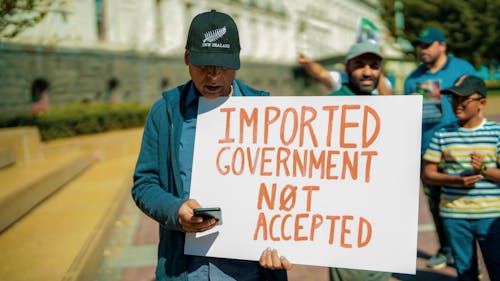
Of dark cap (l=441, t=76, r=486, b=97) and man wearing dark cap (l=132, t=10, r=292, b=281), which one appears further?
dark cap (l=441, t=76, r=486, b=97)

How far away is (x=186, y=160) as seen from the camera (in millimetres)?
2355

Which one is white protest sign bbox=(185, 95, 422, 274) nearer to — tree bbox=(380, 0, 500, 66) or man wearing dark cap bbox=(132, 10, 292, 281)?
man wearing dark cap bbox=(132, 10, 292, 281)

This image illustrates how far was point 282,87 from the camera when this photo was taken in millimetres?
38000

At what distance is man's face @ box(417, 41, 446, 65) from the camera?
16.1 feet

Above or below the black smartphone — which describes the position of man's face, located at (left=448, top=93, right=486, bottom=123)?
above

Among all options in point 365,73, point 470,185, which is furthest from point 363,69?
point 470,185

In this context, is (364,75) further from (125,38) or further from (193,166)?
(125,38)

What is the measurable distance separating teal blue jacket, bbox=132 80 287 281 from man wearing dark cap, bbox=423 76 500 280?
190 centimetres

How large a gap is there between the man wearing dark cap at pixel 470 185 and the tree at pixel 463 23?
28.2 meters

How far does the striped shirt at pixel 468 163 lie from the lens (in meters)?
3.65

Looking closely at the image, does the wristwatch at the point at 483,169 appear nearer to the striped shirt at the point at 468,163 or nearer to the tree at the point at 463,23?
the striped shirt at the point at 468,163

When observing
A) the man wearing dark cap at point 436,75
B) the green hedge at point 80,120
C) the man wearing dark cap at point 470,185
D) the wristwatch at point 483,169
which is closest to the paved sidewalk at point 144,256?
the man wearing dark cap at point 436,75

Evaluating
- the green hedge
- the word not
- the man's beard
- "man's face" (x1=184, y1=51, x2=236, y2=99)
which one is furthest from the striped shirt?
Result: the green hedge

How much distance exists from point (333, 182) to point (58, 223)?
496cm
